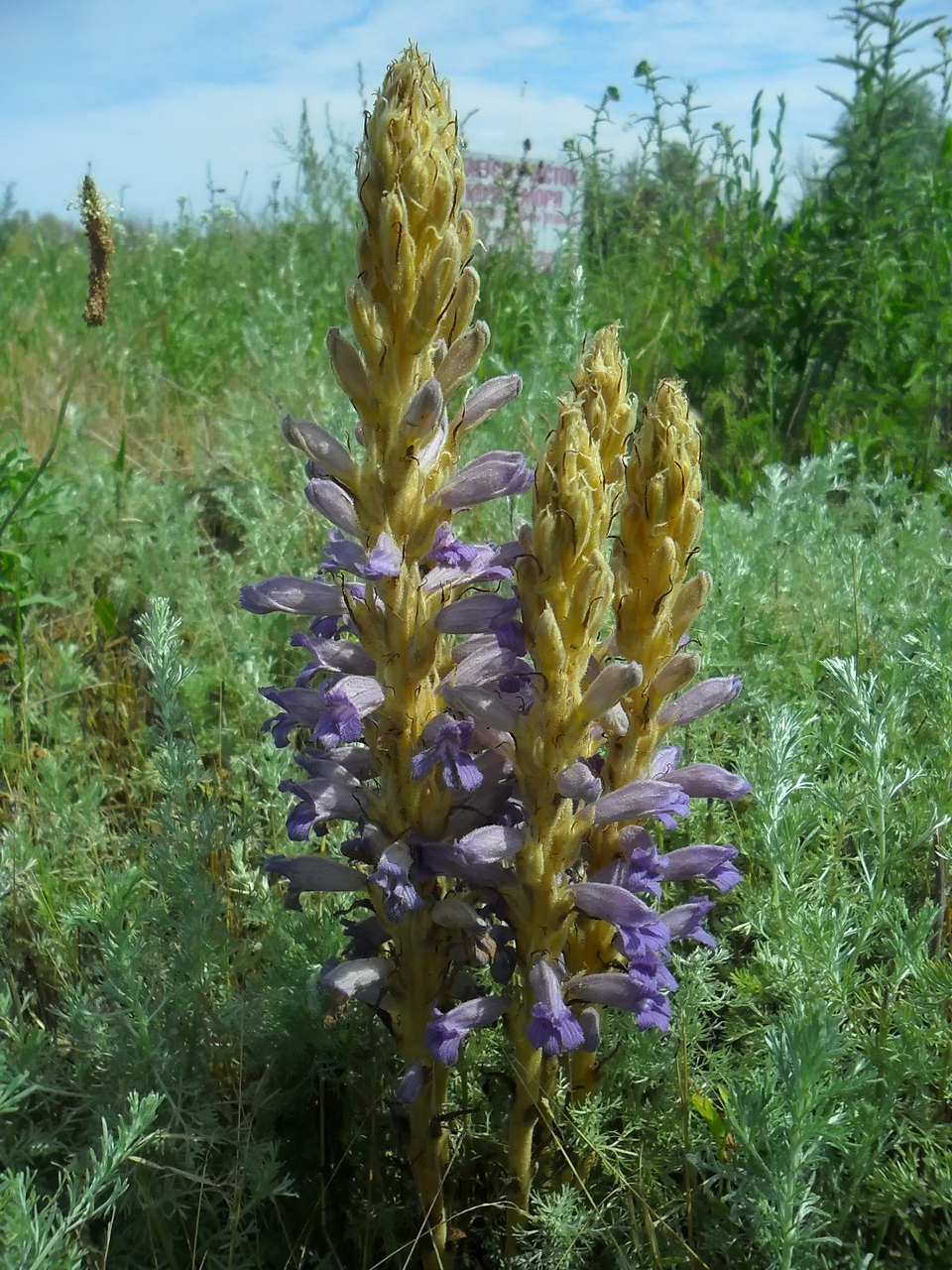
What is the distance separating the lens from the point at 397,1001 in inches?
75.5

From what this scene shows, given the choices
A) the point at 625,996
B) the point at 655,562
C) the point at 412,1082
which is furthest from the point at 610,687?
the point at 412,1082

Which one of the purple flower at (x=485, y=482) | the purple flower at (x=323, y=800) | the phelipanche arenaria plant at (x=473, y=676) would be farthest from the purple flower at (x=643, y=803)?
the purple flower at (x=485, y=482)

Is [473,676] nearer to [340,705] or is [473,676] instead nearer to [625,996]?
[340,705]

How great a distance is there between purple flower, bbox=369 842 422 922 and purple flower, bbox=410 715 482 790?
157 millimetres

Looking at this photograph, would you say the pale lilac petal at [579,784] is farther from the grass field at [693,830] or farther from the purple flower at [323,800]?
the grass field at [693,830]

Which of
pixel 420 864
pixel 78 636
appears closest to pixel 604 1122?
pixel 420 864

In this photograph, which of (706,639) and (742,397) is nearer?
(706,639)

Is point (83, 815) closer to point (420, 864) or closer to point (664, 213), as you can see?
point (420, 864)

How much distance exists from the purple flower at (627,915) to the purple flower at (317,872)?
461mm

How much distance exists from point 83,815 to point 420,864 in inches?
65.5

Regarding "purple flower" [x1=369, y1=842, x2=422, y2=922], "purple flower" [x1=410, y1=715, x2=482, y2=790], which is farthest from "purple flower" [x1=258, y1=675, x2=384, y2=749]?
"purple flower" [x1=369, y1=842, x2=422, y2=922]

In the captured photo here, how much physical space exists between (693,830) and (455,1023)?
146 cm

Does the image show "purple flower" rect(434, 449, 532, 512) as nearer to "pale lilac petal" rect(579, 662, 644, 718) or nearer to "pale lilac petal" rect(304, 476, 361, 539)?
"pale lilac petal" rect(304, 476, 361, 539)

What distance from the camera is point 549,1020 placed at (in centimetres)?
166
